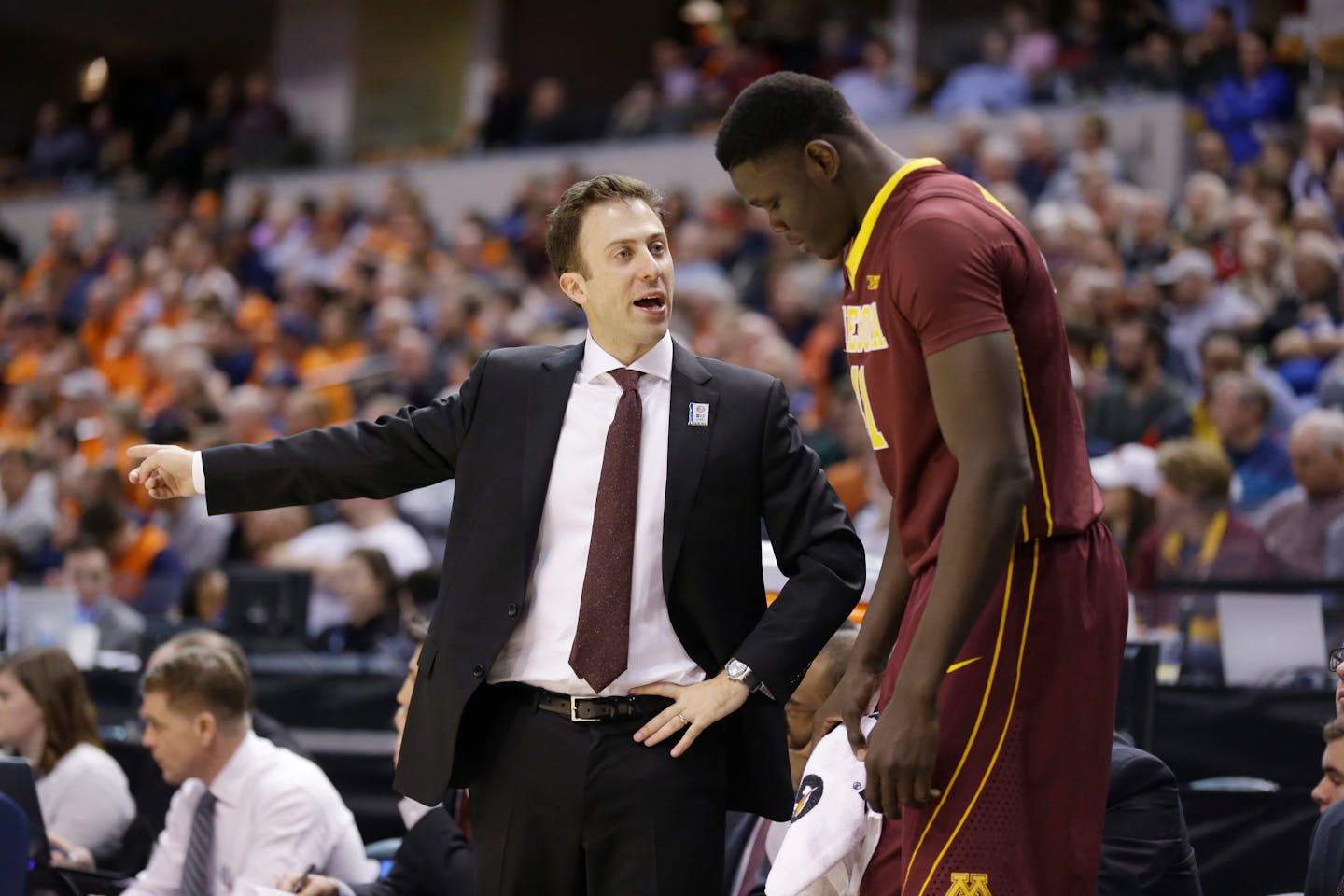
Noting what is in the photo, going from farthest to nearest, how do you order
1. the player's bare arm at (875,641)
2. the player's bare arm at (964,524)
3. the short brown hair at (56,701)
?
the short brown hair at (56,701) < the player's bare arm at (875,641) < the player's bare arm at (964,524)

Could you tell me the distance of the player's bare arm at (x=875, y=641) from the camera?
8.18ft

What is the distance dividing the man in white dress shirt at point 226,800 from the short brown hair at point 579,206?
2.04 m

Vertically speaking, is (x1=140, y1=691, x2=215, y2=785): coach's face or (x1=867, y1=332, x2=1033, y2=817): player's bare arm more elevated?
(x1=867, y1=332, x2=1033, y2=817): player's bare arm

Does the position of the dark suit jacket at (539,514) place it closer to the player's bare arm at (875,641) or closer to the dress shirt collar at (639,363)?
the dress shirt collar at (639,363)

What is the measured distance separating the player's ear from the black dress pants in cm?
105

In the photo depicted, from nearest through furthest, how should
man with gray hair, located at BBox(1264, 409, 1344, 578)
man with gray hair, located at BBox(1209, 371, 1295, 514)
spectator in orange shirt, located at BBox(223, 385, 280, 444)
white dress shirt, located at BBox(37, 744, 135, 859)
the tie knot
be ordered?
the tie knot < white dress shirt, located at BBox(37, 744, 135, 859) < man with gray hair, located at BBox(1264, 409, 1344, 578) < man with gray hair, located at BBox(1209, 371, 1295, 514) < spectator in orange shirt, located at BBox(223, 385, 280, 444)

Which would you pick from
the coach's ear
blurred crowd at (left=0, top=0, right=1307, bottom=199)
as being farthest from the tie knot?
blurred crowd at (left=0, top=0, right=1307, bottom=199)

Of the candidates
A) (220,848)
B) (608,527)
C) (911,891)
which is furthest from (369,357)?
(911,891)

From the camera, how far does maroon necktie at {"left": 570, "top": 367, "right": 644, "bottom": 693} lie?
9.36ft

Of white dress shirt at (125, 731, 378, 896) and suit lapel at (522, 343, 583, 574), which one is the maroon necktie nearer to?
suit lapel at (522, 343, 583, 574)

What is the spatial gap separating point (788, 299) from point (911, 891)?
26.4ft

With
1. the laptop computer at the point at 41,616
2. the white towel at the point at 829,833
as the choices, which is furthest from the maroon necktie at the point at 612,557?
the laptop computer at the point at 41,616

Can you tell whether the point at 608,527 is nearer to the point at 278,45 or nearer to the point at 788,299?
the point at 788,299

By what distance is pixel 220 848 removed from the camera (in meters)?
4.52
